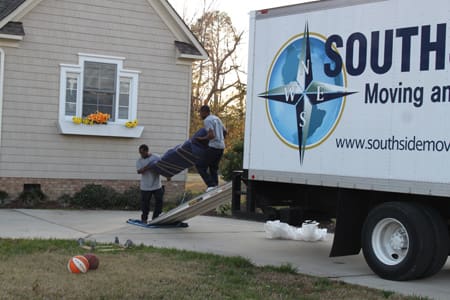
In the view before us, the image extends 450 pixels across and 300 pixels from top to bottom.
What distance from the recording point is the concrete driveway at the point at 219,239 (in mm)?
8930

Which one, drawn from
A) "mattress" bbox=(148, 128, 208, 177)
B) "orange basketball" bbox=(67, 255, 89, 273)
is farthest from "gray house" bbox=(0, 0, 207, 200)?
"orange basketball" bbox=(67, 255, 89, 273)

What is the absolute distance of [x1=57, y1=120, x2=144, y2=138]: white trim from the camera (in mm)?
16672

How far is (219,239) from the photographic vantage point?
40.2 feet

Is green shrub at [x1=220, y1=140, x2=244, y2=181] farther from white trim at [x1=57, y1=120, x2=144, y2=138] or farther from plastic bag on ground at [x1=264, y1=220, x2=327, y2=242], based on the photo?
plastic bag on ground at [x1=264, y1=220, x2=327, y2=242]

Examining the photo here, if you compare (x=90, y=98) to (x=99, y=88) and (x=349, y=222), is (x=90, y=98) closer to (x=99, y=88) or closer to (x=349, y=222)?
(x=99, y=88)

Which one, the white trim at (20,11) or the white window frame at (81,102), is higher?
the white trim at (20,11)

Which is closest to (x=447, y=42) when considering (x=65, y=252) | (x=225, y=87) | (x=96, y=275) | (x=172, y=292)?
(x=172, y=292)

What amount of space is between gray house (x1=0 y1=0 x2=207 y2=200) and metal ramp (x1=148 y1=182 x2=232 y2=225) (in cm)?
433

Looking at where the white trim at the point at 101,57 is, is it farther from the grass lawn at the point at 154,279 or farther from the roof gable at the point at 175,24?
the grass lawn at the point at 154,279

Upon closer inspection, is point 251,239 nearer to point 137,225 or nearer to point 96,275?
point 137,225

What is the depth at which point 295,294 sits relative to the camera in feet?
25.0

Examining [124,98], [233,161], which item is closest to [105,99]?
[124,98]

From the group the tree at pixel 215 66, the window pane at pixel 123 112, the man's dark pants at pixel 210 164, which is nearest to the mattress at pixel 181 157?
the man's dark pants at pixel 210 164

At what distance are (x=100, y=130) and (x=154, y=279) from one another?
30.9 feet
